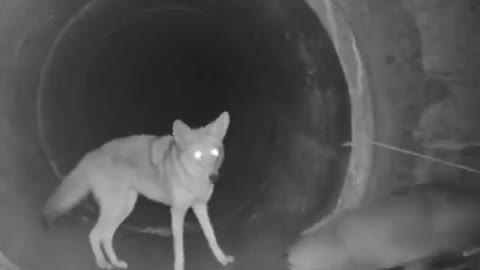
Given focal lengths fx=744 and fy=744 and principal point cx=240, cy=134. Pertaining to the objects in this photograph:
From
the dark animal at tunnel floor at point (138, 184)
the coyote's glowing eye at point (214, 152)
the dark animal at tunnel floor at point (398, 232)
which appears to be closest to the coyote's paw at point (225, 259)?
the dark animal at tunnel floor at point (138, 184)

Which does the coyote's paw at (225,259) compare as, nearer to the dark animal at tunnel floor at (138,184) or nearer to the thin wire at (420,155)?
the dark animal at tunnel floor at (138,184)

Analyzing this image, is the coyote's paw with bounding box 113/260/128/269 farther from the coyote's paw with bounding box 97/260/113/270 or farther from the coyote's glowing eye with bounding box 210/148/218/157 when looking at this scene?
the coyote's glowing eye with bounding box 210/148/218/157

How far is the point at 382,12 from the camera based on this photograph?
4.51 feet

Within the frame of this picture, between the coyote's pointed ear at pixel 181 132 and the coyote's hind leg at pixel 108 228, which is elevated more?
the coyote's pointed ear at pixel 181 132

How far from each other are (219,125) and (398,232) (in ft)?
1.27

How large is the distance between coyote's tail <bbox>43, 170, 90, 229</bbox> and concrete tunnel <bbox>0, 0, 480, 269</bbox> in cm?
2

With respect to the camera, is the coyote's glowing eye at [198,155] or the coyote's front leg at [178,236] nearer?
the coyote's glowing eye at [198,155]

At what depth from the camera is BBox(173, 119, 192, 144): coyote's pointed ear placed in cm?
128

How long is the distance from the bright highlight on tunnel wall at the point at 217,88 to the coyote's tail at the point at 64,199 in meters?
0.05

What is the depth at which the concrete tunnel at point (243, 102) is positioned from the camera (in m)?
1.37

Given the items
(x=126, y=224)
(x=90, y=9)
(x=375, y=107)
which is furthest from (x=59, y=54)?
(x=375, y=107)

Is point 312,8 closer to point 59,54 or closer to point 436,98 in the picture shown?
point 436,98

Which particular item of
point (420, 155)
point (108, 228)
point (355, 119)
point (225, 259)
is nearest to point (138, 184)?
point (108, 228)

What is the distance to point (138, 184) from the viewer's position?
1354 mm
